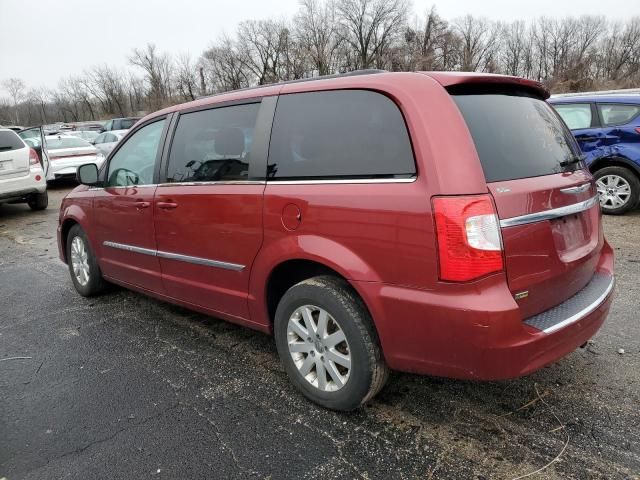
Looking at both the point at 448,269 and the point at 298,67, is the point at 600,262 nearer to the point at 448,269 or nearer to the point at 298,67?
the point at 448,269

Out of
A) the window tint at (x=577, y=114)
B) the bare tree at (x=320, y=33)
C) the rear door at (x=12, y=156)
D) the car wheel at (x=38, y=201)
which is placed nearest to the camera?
the window tint at (x=577, y=114)

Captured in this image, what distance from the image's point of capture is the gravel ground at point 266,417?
7.42ft

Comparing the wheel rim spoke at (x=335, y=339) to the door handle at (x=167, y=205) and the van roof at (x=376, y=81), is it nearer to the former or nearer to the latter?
the van roof at (x=376, y=81)

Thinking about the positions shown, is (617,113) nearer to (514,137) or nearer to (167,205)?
(514,137)

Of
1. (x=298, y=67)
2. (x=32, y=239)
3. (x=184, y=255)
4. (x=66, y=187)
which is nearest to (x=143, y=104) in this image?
(x=298, y=67)

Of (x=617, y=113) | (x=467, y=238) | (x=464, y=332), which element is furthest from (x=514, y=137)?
(x=617, y=113)

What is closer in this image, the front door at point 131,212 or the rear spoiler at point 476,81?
the rear spoiler at point 476,81

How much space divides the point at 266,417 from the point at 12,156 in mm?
9146

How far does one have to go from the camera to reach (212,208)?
307 cm

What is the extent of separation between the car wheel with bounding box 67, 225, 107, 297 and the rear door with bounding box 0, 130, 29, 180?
5.65 meters

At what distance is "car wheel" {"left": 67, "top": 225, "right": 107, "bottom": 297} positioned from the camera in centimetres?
464

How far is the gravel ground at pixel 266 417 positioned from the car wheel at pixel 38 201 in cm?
770

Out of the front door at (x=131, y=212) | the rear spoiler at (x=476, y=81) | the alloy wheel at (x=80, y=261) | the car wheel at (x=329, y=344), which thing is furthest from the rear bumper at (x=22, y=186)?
the rear spoiler at (x=476, y=81)

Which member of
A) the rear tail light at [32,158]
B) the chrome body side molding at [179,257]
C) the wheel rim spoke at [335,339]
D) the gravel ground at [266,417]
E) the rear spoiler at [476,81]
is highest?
the rear spoiler at [476,81]
